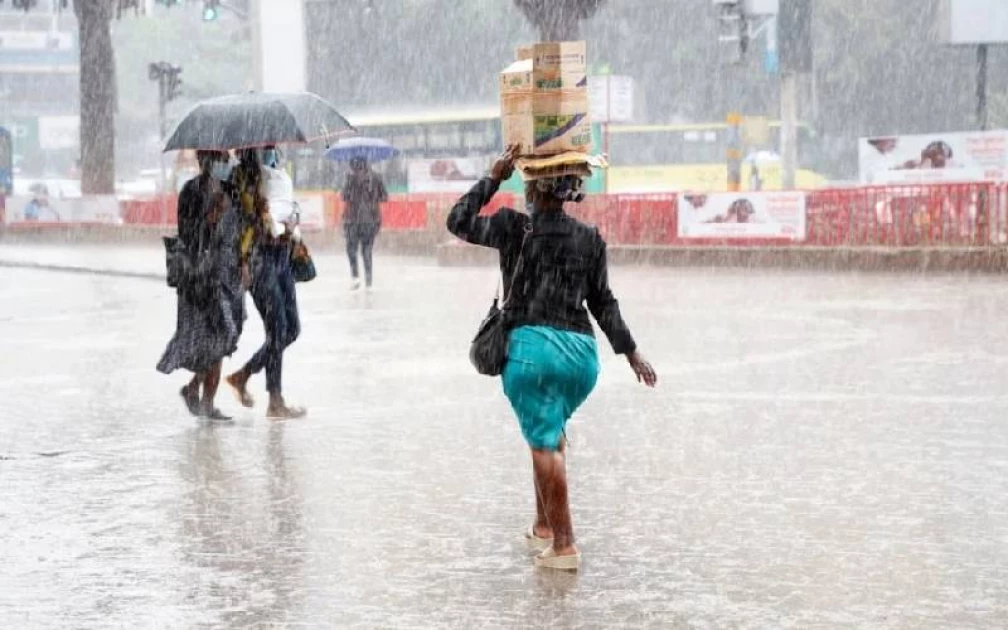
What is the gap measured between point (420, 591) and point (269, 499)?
1.93m

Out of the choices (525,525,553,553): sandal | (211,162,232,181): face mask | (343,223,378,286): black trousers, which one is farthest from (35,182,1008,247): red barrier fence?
(525,525,553,553): sandal

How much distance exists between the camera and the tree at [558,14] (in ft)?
93.7

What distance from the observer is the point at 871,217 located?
23.8 meters

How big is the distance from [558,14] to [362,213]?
8.77 meters

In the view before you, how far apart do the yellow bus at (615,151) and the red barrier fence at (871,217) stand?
12.7 metres

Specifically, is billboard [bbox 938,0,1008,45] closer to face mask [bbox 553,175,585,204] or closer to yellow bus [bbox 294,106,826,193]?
yellow bus [bbox 294,106,826,193]

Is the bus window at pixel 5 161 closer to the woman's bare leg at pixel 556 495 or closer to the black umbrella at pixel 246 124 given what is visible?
the black umbrella at pixel 246 124

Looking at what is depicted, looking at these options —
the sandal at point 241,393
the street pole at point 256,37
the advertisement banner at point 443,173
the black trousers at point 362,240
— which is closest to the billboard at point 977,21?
the advertisement banner at point 443,173

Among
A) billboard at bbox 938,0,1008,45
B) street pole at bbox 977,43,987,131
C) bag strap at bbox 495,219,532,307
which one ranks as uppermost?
billboard at bbox 938,0,1008,45

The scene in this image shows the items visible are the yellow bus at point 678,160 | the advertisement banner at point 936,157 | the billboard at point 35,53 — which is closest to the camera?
the advertisement banner at point 936,157

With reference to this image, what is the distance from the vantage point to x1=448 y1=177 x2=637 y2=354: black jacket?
6.05 metres

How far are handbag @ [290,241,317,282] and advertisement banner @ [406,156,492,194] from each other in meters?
31.4

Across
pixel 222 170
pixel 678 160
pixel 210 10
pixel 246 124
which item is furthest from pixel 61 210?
pixel 246 124

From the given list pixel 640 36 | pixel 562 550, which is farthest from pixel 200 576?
pixel 640 36
